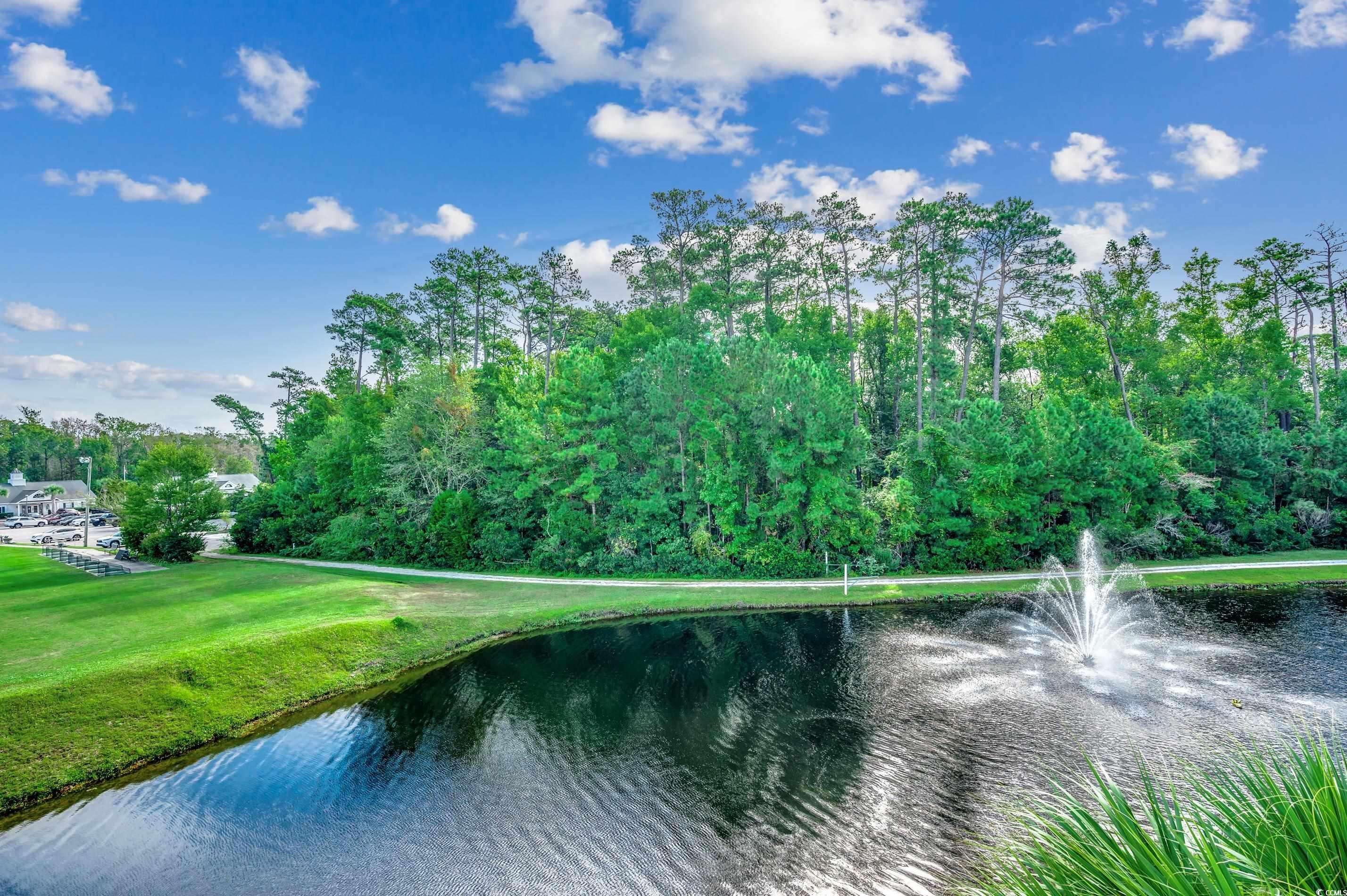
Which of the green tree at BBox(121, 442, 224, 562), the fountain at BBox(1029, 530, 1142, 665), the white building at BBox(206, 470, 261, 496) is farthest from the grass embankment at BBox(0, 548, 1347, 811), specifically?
the white building at BBox(206, 470, 261, 496)

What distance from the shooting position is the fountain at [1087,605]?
618 inches

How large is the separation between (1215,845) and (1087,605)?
53.1 ft

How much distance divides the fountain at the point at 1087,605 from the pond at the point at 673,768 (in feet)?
3.34

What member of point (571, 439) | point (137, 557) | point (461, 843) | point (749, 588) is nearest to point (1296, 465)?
point (749, 588)

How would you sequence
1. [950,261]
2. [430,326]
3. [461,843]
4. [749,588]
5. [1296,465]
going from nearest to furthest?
1. [461,843]
2. [749,588]
3. [1296,465]
4. [950,261]
5. [430,326]

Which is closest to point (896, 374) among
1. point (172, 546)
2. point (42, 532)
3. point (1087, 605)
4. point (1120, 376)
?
point (1120, 376)

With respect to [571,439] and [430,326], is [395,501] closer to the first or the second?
[571,439]

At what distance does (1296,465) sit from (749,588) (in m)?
27.3

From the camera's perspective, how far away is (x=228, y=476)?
8450 cm

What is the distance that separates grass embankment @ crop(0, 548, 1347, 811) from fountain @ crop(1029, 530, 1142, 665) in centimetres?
143

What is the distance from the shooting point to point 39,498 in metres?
72.0

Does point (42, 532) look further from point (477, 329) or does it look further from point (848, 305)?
point (848, 305)

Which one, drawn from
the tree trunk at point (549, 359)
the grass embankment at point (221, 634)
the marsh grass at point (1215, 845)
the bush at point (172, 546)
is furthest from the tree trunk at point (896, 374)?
the bush at point (172, 546)

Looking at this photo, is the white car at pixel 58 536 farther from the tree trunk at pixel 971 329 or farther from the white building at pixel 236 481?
the tree trunk at pixel 971 329
